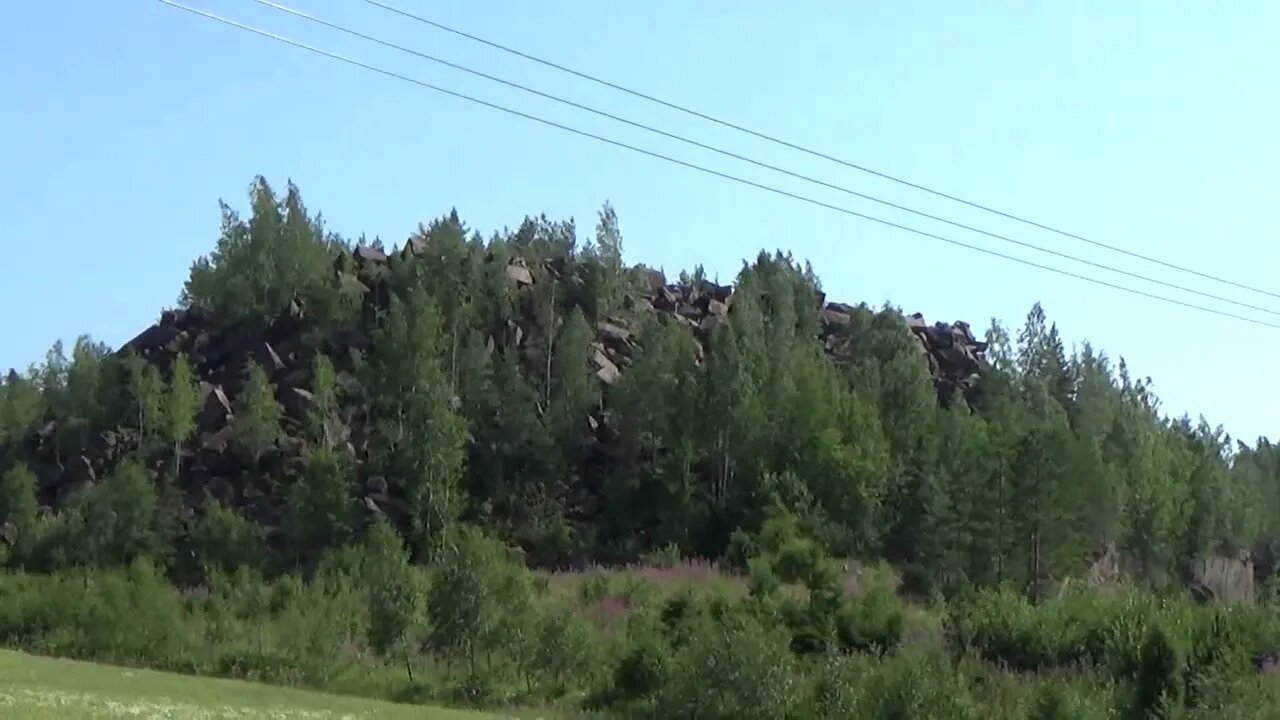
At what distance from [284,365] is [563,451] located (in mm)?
15713

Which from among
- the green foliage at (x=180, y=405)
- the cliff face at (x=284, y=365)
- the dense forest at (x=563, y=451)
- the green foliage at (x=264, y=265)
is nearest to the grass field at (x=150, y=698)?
the dense forest at (x=563, y=451)

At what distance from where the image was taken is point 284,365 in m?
75.4

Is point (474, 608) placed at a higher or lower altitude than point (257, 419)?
lower

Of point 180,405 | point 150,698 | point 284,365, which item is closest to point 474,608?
point 150,698

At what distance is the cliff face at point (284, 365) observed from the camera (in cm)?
6962

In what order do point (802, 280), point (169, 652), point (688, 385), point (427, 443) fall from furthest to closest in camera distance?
point (802, 280), point (688, 385), point (427, 443), point (169, 652)

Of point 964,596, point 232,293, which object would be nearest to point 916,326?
point 232,293

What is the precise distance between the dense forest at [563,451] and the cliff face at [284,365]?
0.18 metres

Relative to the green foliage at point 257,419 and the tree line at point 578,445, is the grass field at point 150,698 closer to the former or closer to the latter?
the tree line at point 578,445

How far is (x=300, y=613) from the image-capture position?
47781 mm

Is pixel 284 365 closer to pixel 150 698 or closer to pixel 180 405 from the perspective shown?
pixel 180 405

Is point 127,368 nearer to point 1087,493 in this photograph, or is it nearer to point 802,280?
point 802,280

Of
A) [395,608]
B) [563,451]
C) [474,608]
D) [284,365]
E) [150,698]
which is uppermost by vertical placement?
[284,365]

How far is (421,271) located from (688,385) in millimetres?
18581
